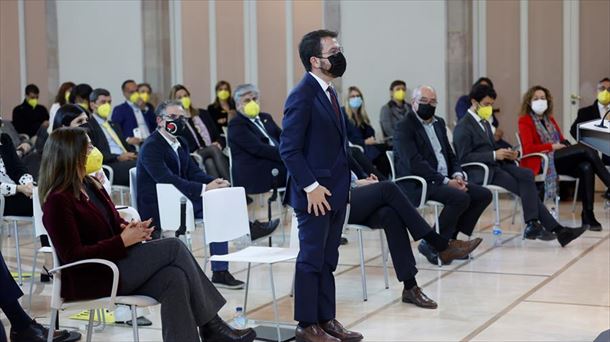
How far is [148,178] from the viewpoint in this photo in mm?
6746

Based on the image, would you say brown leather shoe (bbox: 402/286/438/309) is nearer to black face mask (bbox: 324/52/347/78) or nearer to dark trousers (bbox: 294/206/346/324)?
dark trousers (bbox: 294/206/346/324)

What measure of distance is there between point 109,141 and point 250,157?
198 centimetres

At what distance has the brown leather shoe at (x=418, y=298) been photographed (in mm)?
5887

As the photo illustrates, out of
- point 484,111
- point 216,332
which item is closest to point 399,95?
point 484,111

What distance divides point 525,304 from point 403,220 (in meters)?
0.90

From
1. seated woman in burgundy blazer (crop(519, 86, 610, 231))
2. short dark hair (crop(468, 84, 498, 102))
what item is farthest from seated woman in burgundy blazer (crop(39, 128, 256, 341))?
seated woman in burgundy blazer (crop(519, 86, 610, 231))

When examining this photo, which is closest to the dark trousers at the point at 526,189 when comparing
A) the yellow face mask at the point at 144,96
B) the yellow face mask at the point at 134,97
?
the yellow face mask at the point at 134,97

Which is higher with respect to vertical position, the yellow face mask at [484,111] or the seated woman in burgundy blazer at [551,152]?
the yellow face mask at [484,111]

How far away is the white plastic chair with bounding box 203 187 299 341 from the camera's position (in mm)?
5203

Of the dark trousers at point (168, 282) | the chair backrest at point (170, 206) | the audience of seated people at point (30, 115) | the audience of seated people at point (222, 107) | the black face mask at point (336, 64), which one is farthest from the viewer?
the audience of seated people at point (30, 115)

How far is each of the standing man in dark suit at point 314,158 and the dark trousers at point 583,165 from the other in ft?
15.5

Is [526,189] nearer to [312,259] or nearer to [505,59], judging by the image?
[312,259]

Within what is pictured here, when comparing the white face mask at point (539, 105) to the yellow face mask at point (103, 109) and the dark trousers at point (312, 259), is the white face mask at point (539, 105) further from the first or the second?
the dark trousers at point (312, 259)

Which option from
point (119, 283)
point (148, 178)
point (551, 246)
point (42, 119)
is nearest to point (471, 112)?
point (551, 246)
